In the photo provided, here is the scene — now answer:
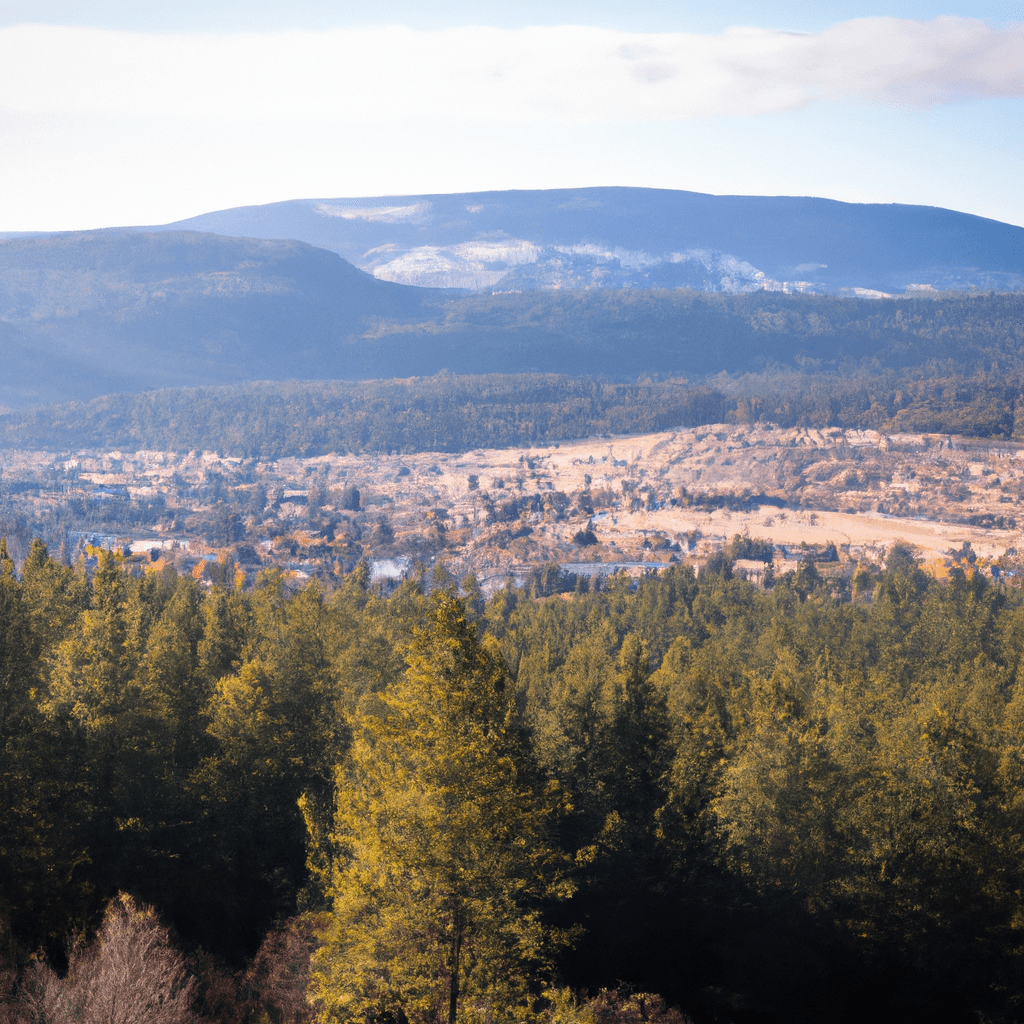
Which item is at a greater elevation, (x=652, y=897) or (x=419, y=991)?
(x=419, y=991)

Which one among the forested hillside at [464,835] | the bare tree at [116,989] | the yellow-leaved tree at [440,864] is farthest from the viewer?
the forested hillside at [464,835]

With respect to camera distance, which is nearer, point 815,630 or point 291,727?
point 291,727

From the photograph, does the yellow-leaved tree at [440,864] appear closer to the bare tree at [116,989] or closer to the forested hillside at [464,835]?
the forested hillside at [464,835]

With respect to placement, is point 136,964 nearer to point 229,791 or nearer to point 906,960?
point 229,791

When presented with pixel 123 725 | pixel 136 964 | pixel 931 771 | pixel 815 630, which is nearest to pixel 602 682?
pixel 931 771

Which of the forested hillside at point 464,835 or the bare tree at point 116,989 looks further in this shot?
the forested hillside at point 464,835

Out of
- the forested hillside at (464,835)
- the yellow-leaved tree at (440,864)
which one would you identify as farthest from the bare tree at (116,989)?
the yellow-leaved tree at (440,864)

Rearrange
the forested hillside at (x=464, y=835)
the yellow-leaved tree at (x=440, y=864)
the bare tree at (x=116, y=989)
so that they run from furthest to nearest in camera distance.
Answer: the forested hillside at (x=464, y=835) → the yellow-leaved tree at (x=440, y=864) → the bare tree at (x=116, y=989)

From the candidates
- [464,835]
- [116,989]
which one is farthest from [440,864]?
[116,989]
